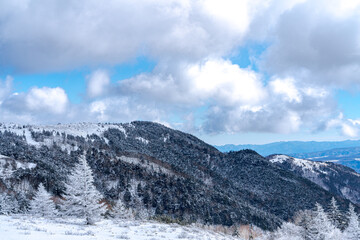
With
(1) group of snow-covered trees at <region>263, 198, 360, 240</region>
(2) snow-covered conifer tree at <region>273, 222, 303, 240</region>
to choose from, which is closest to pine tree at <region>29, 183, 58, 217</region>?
(1) group of snow-covered trees at <region>263, 198, 360, 240</region>

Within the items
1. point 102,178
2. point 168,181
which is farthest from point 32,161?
point 168,181

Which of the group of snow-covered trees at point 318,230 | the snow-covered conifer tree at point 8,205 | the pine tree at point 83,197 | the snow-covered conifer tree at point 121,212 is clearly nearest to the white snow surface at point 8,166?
the snow-covered conifer tree at point 8,205

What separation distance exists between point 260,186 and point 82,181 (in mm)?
180205

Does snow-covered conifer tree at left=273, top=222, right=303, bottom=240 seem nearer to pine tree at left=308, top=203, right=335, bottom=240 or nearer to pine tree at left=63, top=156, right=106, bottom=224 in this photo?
pine tree at left=308, top=203, right=335, bottom=240

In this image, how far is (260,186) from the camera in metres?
186

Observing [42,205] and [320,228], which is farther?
[42,205]

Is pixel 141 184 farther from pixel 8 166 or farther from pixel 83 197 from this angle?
pixel 83 197

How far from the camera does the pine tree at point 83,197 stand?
2337cm

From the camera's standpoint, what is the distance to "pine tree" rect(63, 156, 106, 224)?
23.4m

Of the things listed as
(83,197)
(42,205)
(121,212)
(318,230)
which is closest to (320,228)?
(318,230)

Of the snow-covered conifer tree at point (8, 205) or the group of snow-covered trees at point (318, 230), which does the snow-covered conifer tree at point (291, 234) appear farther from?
the snow-covered conifer tree at point (8, 205)

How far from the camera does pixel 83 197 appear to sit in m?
23.8

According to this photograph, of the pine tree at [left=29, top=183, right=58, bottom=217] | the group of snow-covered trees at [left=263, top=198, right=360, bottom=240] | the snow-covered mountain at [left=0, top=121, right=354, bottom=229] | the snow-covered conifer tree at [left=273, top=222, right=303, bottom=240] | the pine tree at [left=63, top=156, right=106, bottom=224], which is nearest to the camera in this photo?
the pine tree at [left=63, top=156, right=106, bottom=224]

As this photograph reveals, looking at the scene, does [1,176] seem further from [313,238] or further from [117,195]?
[313,238]
